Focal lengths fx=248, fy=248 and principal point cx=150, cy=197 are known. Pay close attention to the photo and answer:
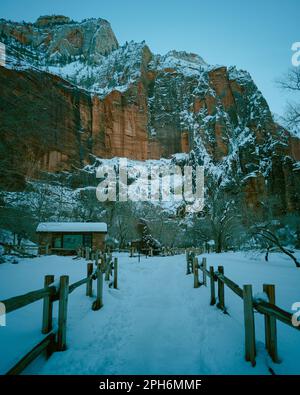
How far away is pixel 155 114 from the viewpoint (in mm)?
107625

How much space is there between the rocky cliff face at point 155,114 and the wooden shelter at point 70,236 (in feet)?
157

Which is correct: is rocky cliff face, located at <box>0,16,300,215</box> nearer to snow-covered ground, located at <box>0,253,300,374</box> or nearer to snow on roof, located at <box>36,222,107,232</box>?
snow on roof, located at <box>36,222,107,232</box>

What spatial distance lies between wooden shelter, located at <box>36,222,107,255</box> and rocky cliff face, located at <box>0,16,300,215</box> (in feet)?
157

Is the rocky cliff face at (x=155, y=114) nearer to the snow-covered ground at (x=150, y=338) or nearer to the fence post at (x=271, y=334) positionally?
the snow-covered ground at (x=150, y=338)

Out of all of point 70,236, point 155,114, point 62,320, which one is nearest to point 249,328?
point 62,320

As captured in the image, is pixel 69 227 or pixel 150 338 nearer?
pixel 150 338

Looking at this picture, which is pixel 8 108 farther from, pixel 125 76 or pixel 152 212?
pixel 125 76

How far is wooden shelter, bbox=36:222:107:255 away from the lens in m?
25.8

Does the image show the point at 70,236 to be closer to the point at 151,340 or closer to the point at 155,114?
the point at 151,340

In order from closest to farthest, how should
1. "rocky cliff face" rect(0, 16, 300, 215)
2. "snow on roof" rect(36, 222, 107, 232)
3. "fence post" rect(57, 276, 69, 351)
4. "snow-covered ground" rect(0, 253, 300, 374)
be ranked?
"snow-covered ground" rect(0, 253, 300, 374)
"fence post" rect(57, 276, 69, 351)
"snow on roof" rect(36, 222, 107, 232)
"rocky cliff face" rect(0, 16, 300, 215)

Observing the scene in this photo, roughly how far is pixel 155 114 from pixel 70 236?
91.3 metres

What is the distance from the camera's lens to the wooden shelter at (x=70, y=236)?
25750 millimetres

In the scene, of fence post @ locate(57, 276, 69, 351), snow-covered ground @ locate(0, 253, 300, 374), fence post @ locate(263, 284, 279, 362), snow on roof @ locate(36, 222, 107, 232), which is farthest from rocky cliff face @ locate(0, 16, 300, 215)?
→ fence post @ locate(263, 284, 279, 362)
